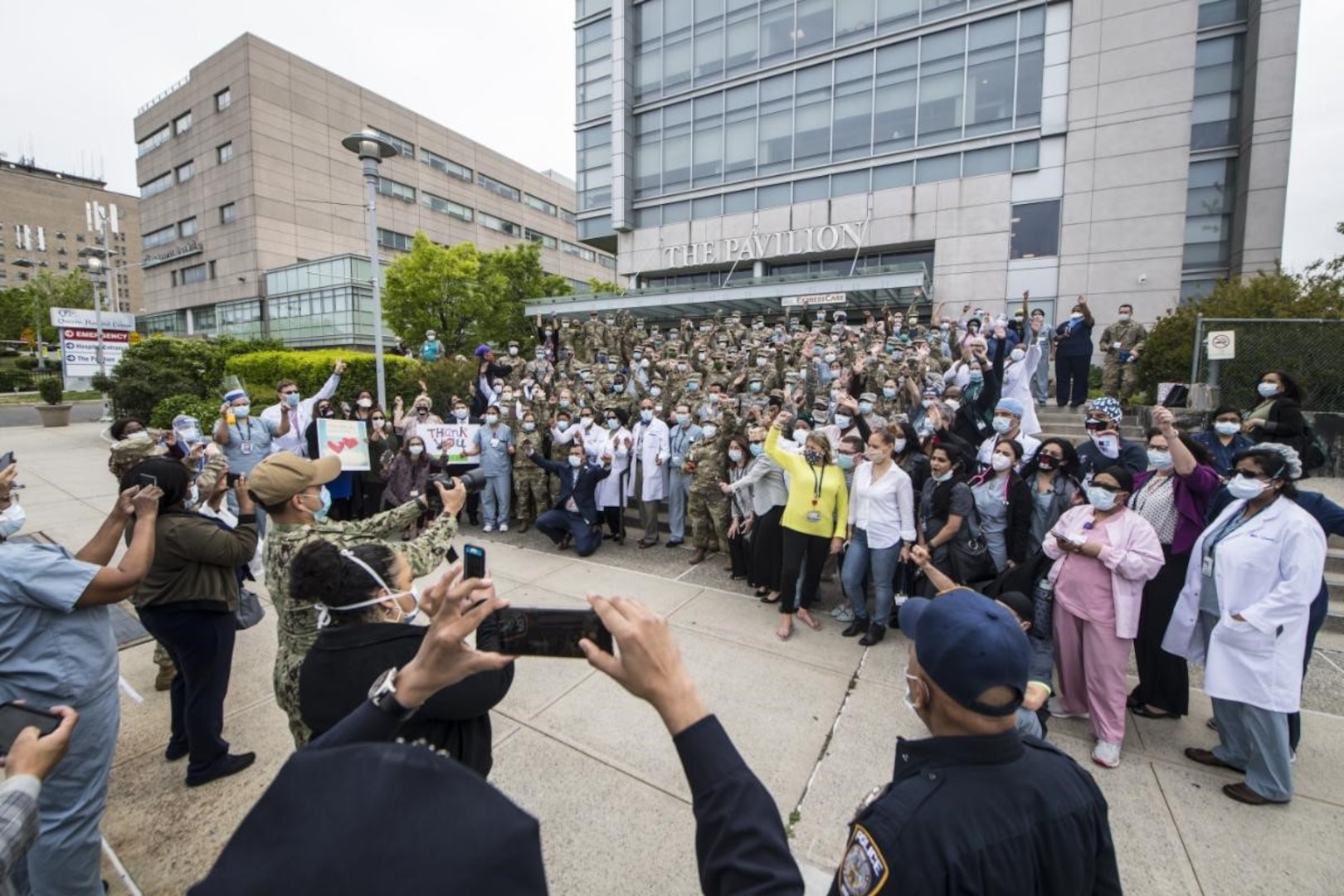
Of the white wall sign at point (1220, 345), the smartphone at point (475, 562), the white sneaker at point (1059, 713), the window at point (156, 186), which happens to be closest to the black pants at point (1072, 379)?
the white wall sign at point (1220, 345)

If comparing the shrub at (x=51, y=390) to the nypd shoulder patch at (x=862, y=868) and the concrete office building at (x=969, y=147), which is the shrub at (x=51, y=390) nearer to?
the concrete office building at (x=969, y=147)

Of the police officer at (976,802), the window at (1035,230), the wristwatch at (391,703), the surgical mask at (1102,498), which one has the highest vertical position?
the window at (1035,230)

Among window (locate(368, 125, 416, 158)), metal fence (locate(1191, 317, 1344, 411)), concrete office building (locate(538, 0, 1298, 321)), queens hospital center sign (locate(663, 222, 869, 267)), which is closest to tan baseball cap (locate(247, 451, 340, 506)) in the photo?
metal fence (locate(1191, 317, 1344, 411))

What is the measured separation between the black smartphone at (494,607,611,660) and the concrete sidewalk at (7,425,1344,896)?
6.36 feet

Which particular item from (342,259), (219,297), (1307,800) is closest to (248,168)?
(219,297)

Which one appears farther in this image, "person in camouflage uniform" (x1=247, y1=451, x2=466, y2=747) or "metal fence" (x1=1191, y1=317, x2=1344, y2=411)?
"metal fence" (x1=1191, y1=317, x2=1344, y2=411)

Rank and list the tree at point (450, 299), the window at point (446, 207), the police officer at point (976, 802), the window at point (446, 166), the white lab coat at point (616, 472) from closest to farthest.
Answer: the police officer at point (976, 802)
the white lab coat at point (616, 472)
the tree at point (450, 299)
the window at point (446, 207)
the window at point (446, 166)

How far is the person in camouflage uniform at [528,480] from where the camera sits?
28.1 ft

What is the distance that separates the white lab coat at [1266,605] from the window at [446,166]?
5509 cm

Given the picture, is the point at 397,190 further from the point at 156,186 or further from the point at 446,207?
the point at 156,186

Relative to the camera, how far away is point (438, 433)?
8.48 m

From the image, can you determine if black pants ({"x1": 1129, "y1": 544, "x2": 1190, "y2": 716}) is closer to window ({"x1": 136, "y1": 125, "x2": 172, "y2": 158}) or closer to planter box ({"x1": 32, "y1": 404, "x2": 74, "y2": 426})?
planter box ({"x1": 32, "y1": 404, "x2": 74, "y2": 426})

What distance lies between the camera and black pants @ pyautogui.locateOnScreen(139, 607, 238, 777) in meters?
3.07

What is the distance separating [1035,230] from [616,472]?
69.0ft
